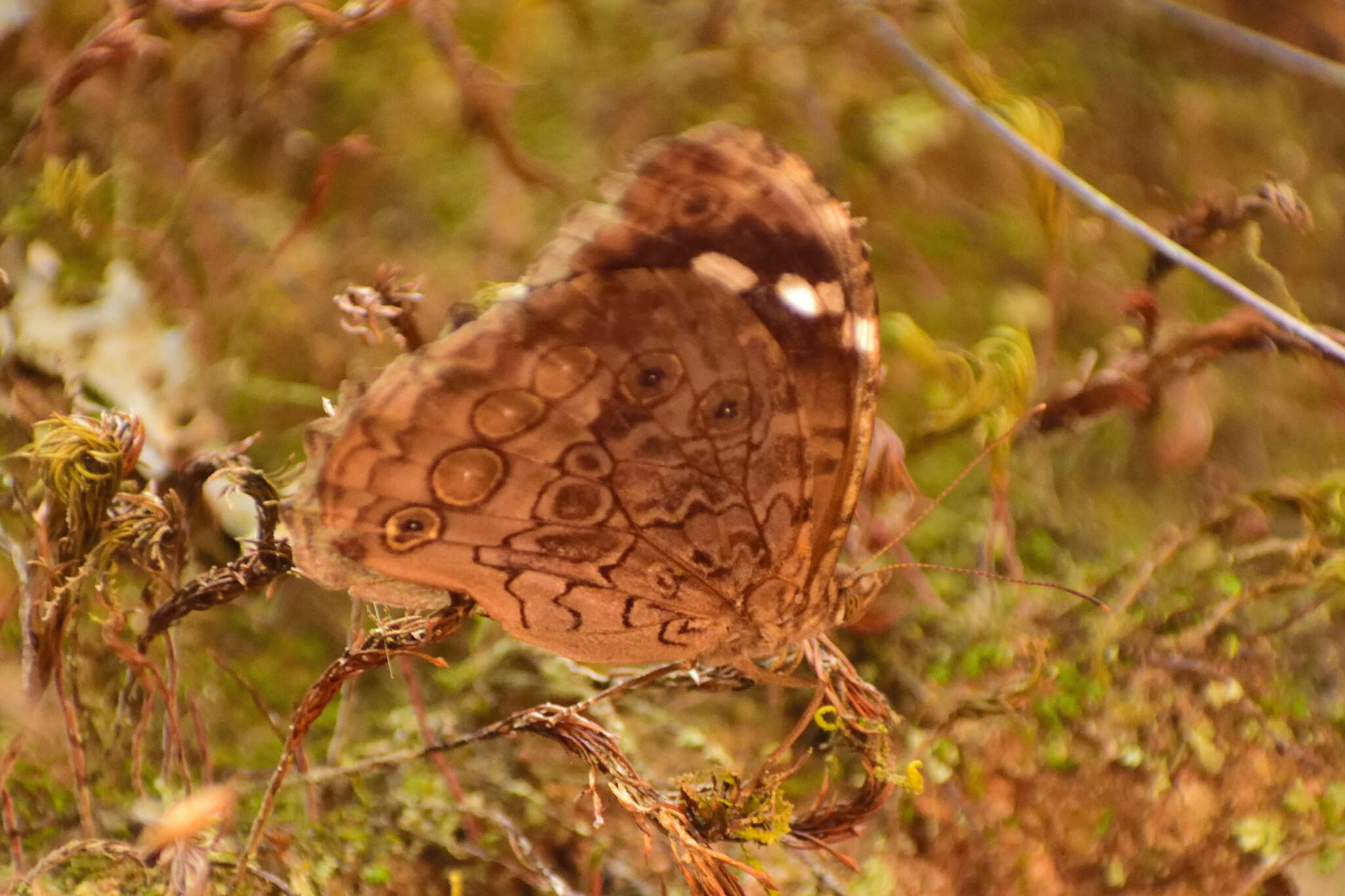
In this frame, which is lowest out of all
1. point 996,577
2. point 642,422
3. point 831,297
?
point 996,577

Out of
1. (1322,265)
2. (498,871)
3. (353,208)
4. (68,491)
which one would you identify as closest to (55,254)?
(353,208)

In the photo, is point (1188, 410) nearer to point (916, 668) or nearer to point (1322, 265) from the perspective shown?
point (1322, 265)

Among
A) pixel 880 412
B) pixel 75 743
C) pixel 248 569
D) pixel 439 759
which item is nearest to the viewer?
pixel 248 569

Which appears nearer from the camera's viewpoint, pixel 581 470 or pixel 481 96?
pixel 581 470

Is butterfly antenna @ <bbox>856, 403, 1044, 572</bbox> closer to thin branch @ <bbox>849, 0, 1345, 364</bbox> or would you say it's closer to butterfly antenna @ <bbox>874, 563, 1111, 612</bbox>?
butterfly antenna @ <bbox>874, 563, 1111, 612</bbox>

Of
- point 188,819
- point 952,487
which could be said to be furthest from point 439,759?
point 952,487

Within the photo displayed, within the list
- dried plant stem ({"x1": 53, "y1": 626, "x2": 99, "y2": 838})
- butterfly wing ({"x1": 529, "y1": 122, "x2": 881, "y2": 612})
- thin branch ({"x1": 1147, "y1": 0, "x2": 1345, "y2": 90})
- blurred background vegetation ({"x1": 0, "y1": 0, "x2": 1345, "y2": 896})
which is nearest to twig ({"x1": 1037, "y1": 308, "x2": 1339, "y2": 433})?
blurred background vegetation ({"x1": 0, "y1": 0, "x2": 1345, "y2": 896})

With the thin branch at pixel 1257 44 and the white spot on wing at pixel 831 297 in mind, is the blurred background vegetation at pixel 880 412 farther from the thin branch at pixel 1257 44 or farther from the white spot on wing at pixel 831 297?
the white spot on wing at pixel 831 297

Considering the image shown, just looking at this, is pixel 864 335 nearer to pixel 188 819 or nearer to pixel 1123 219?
pixel 1123 219

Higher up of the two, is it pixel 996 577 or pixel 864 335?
pixel 864 335
